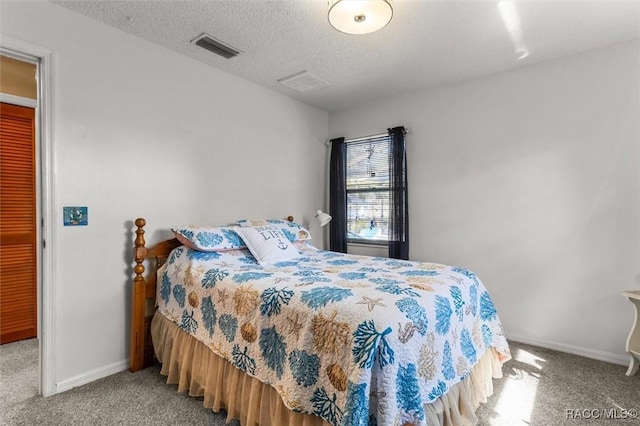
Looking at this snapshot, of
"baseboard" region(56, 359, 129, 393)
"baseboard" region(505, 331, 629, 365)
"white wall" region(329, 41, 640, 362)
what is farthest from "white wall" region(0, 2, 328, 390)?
"baseboard" region(505, 331, 629, 365)

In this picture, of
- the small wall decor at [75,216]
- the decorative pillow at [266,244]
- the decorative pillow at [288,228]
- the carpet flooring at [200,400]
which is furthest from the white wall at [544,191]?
the small wall decor at [75,216]

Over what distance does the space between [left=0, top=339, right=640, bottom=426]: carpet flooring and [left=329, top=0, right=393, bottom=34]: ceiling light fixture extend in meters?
2.29

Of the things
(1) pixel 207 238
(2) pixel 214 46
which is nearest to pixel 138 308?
(1) pixel 207 238

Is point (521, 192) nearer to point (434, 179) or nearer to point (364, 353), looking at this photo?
point (434, 179)

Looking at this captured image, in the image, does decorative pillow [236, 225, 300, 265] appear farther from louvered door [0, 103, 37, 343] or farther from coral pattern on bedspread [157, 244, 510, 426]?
louvered door [0, 103, 37, 343]

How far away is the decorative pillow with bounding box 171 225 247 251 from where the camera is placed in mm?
2350

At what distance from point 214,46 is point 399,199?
2279mm

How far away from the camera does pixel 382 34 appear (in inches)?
94.3

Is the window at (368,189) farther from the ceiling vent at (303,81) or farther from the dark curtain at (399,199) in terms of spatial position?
the ceiling vent at (303,81)

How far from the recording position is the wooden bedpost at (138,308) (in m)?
2.35

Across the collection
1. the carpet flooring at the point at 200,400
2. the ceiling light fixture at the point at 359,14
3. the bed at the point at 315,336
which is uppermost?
the ceiling light fixture at the point at 359,14

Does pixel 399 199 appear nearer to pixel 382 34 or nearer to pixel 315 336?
pixel 382 34

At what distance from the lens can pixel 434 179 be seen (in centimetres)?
341

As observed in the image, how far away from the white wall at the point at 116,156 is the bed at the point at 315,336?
20 cm
